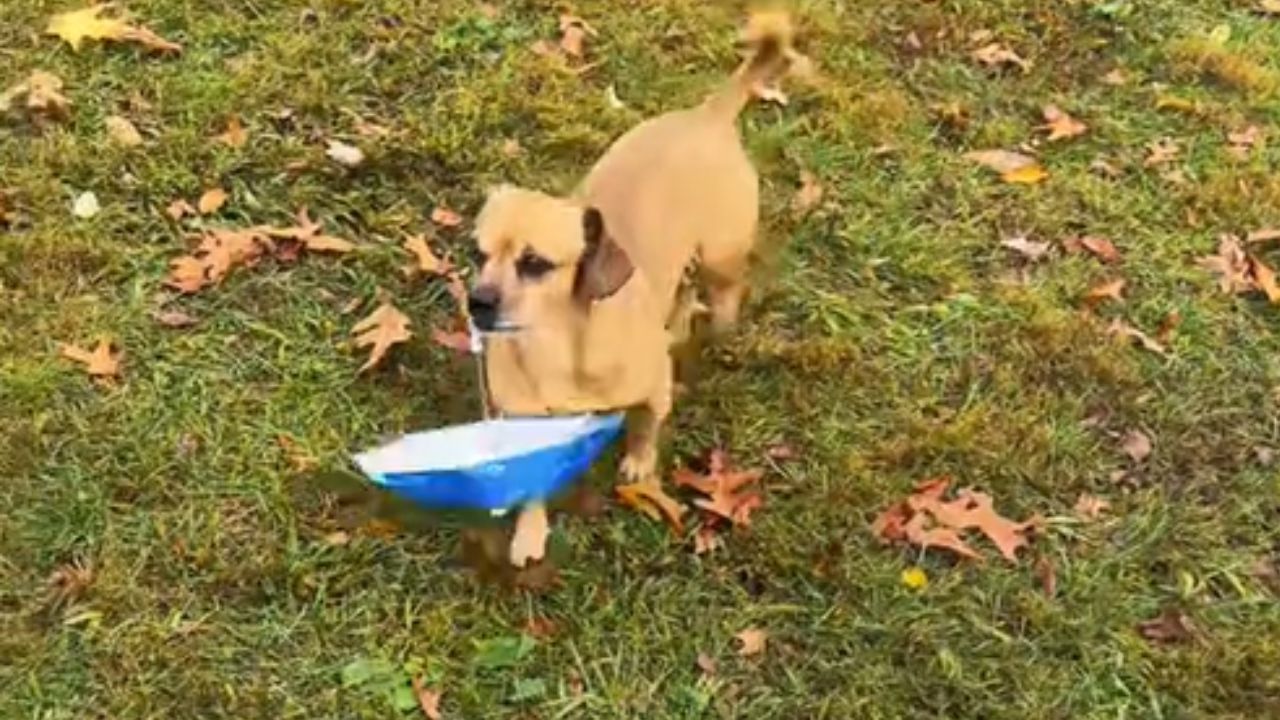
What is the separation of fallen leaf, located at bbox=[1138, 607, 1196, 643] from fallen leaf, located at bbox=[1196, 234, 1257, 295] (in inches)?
46.3

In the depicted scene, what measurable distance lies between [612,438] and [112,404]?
1.05m

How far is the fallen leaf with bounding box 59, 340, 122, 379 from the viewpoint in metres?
3.85

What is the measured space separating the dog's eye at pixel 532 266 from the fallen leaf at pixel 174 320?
120 centimetres

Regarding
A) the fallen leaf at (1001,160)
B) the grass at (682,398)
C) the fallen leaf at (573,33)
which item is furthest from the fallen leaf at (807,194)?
the fallen leaf at (573,33)

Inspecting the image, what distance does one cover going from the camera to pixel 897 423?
394 centimetres

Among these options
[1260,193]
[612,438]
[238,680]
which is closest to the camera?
[238,680]

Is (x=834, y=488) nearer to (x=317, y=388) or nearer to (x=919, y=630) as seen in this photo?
(x=919, y=630)

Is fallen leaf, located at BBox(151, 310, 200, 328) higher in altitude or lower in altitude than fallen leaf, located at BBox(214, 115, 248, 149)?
lower

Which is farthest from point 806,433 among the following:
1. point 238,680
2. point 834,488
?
point 238,680

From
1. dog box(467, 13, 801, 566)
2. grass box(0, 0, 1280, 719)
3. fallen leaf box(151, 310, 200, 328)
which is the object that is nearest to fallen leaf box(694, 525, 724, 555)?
grass box(0, 0, 1280, 719)

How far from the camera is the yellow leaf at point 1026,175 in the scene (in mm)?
4766

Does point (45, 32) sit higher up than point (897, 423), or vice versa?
point (45, 32)

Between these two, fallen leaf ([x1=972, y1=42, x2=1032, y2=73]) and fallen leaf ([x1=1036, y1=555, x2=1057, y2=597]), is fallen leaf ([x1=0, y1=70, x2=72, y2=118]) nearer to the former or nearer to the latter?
fallen leaf ([x1=972, y1=42, x2=1032, y2=73])

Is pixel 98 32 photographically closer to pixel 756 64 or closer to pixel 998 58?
pixel 756 64
